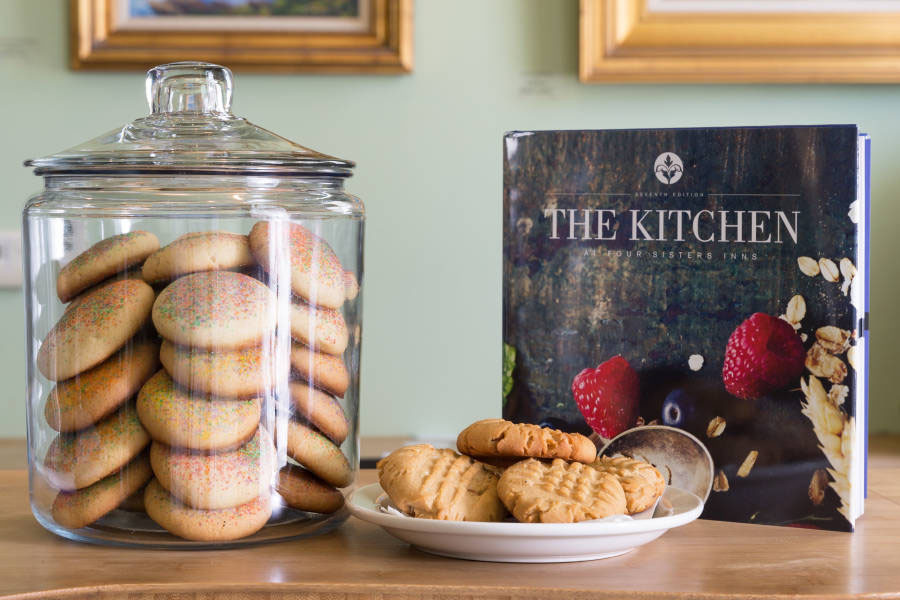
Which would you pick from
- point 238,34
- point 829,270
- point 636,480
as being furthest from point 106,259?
point 238,34

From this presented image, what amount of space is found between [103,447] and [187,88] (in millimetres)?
249

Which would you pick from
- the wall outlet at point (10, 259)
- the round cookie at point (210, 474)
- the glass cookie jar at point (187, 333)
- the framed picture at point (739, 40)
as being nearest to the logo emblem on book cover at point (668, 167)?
the glass cookie jar at point (187, 333)

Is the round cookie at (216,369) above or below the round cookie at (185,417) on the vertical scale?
above

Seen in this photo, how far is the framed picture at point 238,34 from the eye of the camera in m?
1.22

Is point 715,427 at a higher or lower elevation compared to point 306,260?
lower

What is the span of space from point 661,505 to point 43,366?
41cm

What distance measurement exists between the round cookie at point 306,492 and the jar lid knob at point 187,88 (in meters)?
0.25

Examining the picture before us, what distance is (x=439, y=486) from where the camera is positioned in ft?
1.87

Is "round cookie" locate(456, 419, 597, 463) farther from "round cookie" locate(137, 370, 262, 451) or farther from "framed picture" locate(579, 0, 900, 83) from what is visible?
"framed picture" locate(579, 0, 900, 83)

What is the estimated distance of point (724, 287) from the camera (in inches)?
26.3

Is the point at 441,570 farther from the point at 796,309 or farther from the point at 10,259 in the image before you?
the point at 10,259

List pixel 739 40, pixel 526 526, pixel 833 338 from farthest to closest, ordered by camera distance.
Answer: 1. pixel 739 40
2. pixel 833 338
3. pixel 526 526

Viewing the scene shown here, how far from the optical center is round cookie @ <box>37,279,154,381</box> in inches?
22.7

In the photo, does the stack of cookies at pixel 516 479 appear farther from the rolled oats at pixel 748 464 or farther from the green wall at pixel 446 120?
the green wall at pixel 446 120
